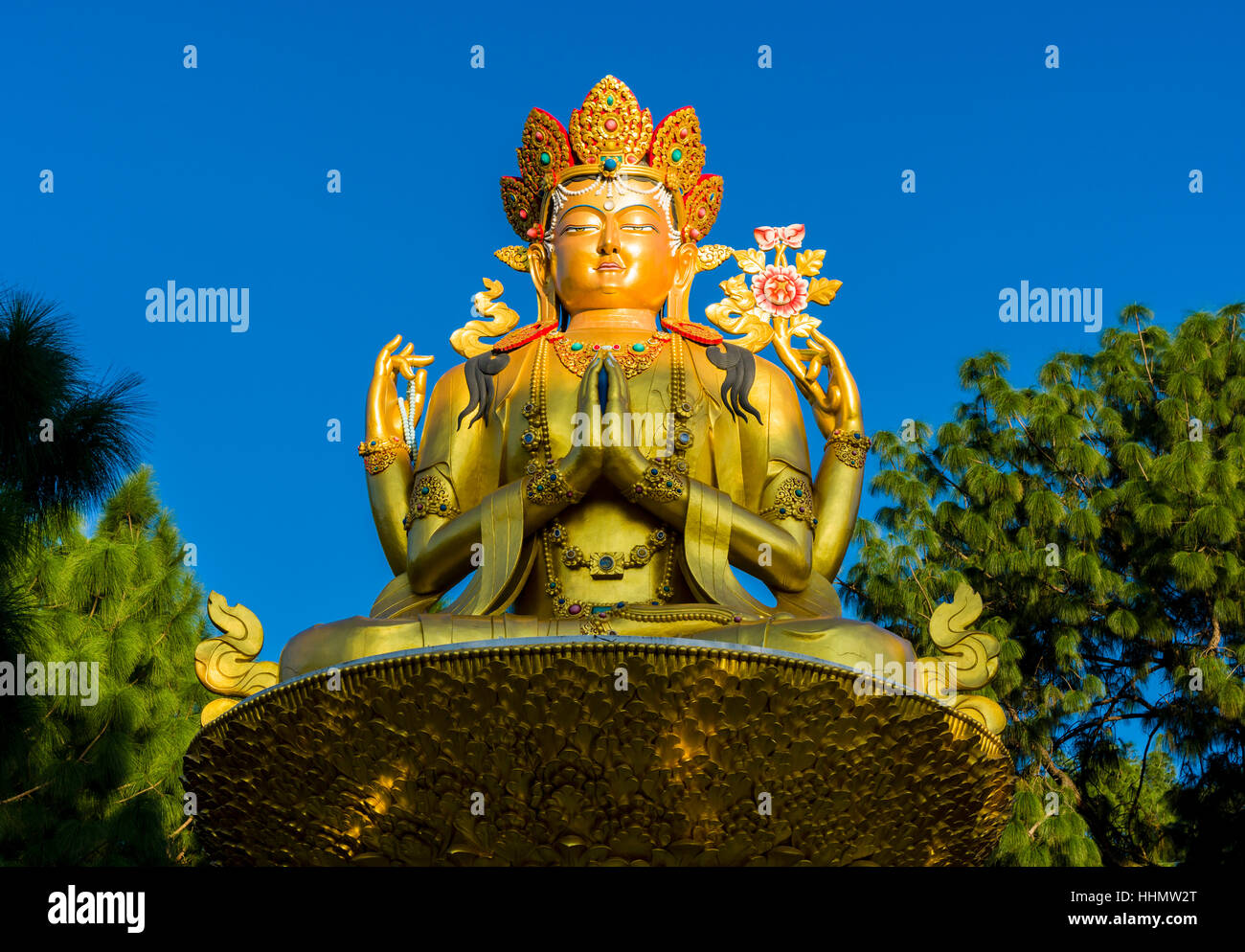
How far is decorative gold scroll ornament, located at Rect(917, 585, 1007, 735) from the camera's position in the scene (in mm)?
7434

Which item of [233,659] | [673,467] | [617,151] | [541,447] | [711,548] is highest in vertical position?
[617,151]

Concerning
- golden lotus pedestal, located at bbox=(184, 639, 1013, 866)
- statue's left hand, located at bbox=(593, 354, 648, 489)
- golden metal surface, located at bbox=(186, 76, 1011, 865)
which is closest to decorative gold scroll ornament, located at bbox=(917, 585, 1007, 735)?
golden metal surface, located at bbox=(186, 76, 1011, 865)

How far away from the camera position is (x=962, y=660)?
7.57m

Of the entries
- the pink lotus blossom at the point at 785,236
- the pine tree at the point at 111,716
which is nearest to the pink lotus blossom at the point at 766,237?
the pink lotus blossom at the point at 785,236

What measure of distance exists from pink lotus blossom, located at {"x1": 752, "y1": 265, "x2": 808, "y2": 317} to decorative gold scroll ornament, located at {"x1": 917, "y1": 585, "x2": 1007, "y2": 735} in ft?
6.60

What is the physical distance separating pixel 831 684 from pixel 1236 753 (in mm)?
7892

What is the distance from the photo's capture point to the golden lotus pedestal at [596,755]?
6387 millimetres

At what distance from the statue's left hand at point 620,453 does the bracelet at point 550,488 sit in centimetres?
19

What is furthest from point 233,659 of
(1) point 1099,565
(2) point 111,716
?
(1) point 1099,565

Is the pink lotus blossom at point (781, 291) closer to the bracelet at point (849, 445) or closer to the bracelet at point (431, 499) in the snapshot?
the bracelet at point (849, 445)

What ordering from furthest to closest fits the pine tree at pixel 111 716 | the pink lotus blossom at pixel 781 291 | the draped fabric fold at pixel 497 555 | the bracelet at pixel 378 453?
the pine tree at pixel 111 716 → the pink lotus blossom at pixel 781 291 → the bracelet at pixel 378 453 → the draped fabric fold at pixel 497 555

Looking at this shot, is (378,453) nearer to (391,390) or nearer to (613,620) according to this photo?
(391,390)

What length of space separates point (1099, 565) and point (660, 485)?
7.12m

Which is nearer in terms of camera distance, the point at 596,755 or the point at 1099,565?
the point at 596,755
